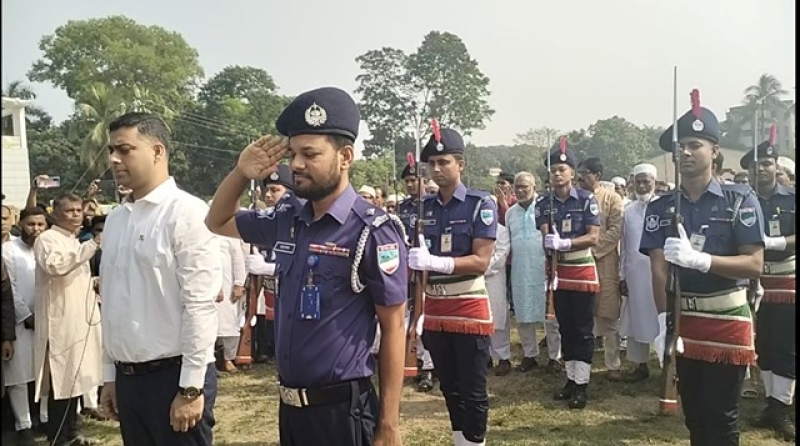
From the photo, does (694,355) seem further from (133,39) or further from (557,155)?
(133,39)

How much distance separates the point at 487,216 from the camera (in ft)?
13.5

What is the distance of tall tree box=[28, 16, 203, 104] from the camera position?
28.0m

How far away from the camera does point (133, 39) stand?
98.9 feet

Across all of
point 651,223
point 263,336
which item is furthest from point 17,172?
point 651,223

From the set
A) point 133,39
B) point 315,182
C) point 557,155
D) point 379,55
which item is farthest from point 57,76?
point 315,182

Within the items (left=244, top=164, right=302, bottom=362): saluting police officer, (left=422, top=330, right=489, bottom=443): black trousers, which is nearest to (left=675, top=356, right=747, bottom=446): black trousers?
(left=422, top=330, right=489, bottom=443): black trousers

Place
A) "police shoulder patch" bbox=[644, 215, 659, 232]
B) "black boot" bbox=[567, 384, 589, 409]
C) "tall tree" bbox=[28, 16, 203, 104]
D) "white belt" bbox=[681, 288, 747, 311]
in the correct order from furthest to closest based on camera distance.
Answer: "tall tree" bbox=[28, 16, 203, 104]
"black boot" bbox=[567, 384, 589, 409]
"police shoulder patch" bbox=[644, 215, 659, 232]
"white belt" bbox=[681, 288, 747, 311]

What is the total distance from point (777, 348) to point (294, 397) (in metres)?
4.29

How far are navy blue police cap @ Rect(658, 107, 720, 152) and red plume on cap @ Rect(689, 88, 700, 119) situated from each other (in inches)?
0.6

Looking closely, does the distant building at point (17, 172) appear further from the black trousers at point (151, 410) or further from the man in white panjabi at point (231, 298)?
the black trousers at point (151, 410)

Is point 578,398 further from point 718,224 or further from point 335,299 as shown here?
point 335,299

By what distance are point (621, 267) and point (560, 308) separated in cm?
122

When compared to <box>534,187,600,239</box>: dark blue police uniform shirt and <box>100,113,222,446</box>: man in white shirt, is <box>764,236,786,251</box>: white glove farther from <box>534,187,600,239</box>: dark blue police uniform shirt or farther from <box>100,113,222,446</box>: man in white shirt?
<box>100,113,222,446</box>: man in white shirt

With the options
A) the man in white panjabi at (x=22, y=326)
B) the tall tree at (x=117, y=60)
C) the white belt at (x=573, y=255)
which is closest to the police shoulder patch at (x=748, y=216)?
the white belt at (x=573, y=255)
